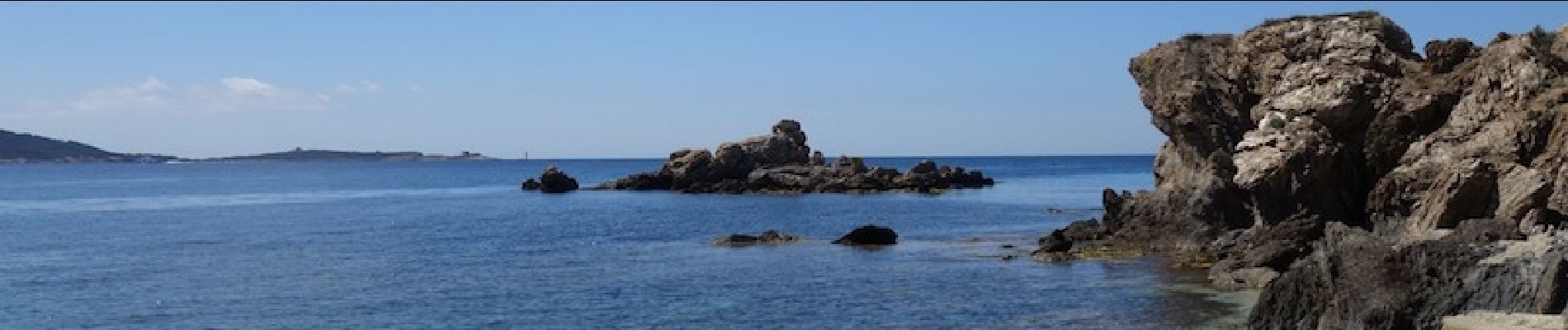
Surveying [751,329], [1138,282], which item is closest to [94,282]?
[751,329]

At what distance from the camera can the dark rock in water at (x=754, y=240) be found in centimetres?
6819

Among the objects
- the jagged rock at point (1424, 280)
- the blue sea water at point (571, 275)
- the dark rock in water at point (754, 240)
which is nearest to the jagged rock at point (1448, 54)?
the blue sea water at point (571, 275)

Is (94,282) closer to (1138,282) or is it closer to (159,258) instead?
(159,258)

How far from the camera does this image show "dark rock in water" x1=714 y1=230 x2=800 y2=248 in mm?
68188

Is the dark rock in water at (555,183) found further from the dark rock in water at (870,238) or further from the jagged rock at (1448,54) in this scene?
the jagged rock at (1448,54)

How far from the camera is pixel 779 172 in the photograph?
457ft

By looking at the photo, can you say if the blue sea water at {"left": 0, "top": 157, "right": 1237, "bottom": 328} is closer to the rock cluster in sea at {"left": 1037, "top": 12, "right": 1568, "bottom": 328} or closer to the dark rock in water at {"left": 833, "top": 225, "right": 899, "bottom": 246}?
the dark rock in water at {"left": 833, "top": 225, "right": 899, "bottom": 246}

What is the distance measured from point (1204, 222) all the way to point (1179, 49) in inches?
368

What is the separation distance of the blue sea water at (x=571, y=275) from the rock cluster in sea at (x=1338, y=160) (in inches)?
188

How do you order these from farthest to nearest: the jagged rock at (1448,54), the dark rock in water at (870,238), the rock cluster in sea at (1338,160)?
the dark rock in water at (870,238), the jagged rock at (1448,54), the rock cluster in sea at (1338,160)

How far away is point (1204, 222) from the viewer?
54.9m

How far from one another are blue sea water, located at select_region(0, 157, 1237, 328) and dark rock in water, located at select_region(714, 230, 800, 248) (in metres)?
1.95

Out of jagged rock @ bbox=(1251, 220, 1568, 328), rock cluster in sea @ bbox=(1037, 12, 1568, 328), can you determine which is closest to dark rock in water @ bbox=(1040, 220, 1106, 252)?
rock cluster in sea @ bbox=(1037, 12, 1568, 328)

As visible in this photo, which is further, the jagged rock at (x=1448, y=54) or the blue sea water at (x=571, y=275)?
the jagged rock at (x=1448, y=54)
